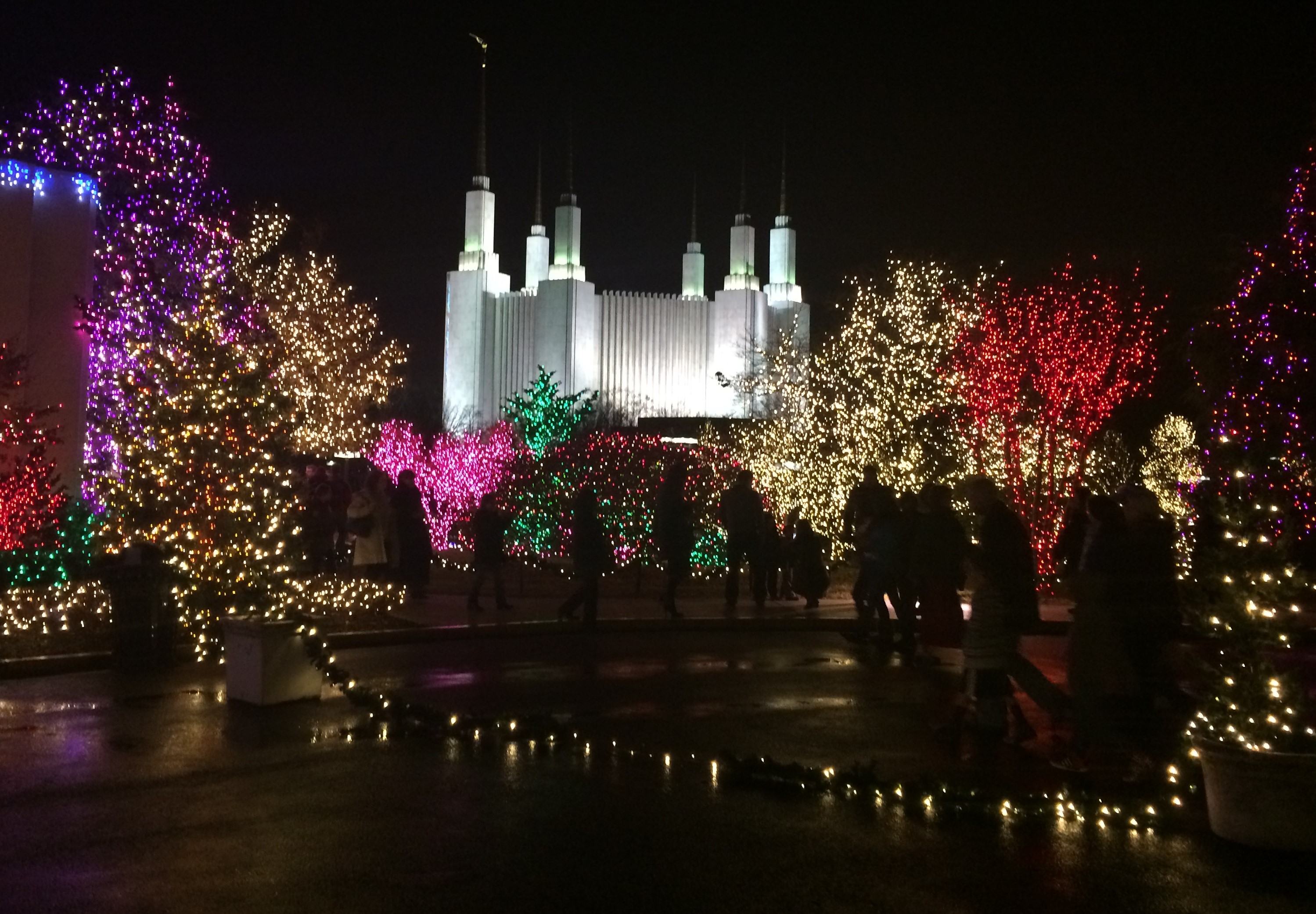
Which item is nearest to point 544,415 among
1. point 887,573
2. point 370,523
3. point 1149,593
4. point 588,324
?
point 370,523

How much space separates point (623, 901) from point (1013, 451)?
22696 mm

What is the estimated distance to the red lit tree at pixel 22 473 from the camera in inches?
760

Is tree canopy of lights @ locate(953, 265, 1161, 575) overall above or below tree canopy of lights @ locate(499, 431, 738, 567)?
above

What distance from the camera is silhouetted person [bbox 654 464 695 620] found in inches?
661

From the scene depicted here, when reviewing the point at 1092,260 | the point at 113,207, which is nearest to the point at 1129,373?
the point at 1092,260

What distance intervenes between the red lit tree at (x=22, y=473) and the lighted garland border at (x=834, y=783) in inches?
449

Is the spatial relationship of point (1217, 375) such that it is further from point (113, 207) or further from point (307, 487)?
point (113, 207)

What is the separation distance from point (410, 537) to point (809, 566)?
5.38 m

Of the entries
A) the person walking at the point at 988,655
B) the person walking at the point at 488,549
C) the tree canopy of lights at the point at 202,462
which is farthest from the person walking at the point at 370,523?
the person walking at the point at 988,655

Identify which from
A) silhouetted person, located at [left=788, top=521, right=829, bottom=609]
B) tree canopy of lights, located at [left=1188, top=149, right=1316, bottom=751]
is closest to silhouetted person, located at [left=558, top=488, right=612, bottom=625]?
silhouetted person, located at [left=788, top=521, right=829, bottom=609]

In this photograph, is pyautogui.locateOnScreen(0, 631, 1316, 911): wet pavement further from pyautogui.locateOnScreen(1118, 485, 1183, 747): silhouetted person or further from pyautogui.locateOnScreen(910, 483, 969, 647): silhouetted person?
pyautogui.locateOnScreen(1118, 485, 1183, 747): silhouetted person

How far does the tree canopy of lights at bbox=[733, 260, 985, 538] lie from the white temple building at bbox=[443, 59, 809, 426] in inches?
2035

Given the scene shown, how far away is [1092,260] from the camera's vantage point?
A: 95.5 feet

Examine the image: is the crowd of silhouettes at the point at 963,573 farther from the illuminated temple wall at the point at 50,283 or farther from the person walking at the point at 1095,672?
the illuminated temple wall at the point at 50,283
